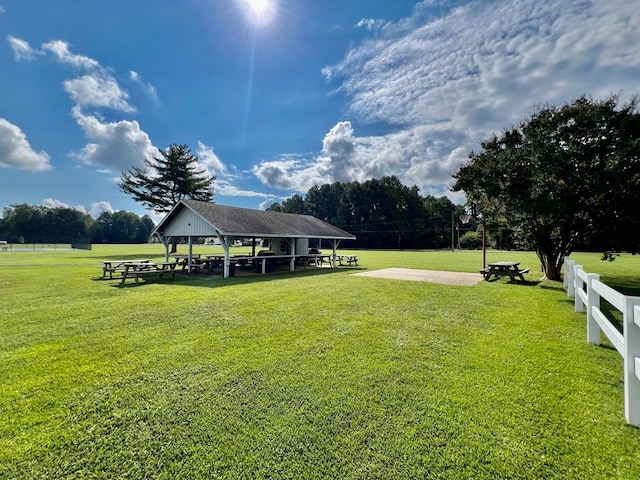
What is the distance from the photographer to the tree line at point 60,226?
7756 centimetres

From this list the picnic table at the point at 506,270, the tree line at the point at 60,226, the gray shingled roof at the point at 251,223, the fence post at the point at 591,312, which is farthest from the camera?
the tree line at the point at 60,226

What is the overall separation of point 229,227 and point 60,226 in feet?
320

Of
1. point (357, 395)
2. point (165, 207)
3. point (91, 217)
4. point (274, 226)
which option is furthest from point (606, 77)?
point (91, 217)

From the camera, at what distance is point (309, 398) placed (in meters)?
3.14

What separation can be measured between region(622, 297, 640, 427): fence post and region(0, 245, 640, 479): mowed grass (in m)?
0.15

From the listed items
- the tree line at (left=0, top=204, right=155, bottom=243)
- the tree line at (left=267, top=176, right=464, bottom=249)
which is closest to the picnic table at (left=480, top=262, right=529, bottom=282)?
the tree line at (left=267, top=176, right=464, bottom=249)

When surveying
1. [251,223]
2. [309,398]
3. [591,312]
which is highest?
[251,223]

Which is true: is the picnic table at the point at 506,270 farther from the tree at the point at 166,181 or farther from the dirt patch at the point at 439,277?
the tree at the point at 166,181

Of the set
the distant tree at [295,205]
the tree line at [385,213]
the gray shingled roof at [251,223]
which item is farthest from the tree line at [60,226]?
the gray shingled roof at [251,223]

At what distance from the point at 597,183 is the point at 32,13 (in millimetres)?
22509

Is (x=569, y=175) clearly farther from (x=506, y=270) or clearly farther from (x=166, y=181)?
(x=166, y=181)

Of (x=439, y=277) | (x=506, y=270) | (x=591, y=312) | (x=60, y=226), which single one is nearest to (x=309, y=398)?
(x=591, y=312)

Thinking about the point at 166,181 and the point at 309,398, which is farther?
the point at 166,181

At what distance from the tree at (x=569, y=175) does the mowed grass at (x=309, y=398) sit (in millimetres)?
4803
